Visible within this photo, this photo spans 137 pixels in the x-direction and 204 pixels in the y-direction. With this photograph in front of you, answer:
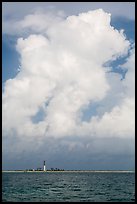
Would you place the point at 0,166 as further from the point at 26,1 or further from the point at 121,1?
the point at 121,1

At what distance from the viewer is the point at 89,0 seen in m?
2.70

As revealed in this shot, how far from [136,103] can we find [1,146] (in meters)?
1.15

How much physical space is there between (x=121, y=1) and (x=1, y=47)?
1094 mm

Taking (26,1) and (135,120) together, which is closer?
(135,120)

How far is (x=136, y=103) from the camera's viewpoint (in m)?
2.69

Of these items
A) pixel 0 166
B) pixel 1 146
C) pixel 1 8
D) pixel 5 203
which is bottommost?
pixel 5 203

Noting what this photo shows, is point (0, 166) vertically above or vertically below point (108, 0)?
below

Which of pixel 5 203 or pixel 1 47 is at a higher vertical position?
pixel 1 47

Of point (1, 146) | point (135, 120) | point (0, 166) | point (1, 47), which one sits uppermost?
point (1, 47)

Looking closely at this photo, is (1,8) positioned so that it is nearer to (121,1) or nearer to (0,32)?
(0,32)

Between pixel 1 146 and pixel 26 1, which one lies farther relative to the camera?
pixel 26 1

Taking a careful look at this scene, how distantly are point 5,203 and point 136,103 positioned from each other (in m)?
1.34

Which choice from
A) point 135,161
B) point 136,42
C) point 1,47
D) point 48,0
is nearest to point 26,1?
point 48,0

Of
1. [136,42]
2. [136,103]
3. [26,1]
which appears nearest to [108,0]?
[136,42]
